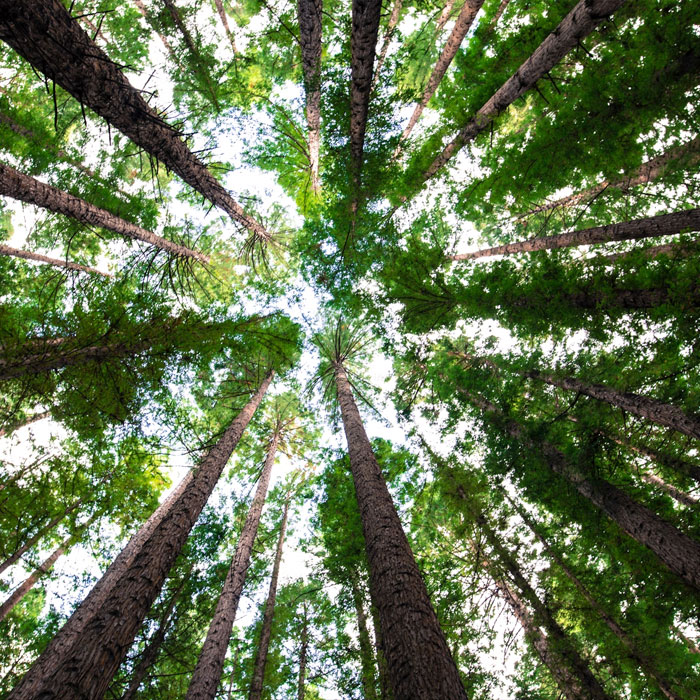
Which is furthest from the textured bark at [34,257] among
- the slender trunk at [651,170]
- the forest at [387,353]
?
the slender trunk at [651,170]

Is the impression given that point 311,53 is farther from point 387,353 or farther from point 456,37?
point 387,353

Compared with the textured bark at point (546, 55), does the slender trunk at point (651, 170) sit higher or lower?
higher

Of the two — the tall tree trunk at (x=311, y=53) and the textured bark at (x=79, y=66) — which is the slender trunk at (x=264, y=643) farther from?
the tall tree trunk at (x=311, y=53)

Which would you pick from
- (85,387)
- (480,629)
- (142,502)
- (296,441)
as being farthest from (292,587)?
(85,387)

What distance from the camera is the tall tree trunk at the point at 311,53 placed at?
221 inches

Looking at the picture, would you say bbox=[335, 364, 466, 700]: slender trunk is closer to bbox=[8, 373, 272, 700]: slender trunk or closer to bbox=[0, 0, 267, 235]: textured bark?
bbox=[8, 373, 272, 700]: slender trunk

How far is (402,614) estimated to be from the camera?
318 centimetres

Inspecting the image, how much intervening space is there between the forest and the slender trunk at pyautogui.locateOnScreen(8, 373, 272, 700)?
0.11 ft

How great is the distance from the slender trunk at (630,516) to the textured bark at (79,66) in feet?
30.1

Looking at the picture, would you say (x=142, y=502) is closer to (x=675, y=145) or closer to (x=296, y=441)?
(x=296, y=441)

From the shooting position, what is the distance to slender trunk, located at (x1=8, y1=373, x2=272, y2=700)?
315 centimetres

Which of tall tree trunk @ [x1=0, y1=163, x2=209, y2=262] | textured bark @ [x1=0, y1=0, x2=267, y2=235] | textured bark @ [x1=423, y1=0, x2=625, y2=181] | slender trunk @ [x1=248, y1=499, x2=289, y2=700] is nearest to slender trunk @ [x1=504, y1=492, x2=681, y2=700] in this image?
slender trunk @ [x1=248, y1=499, x2=289, y2=700]

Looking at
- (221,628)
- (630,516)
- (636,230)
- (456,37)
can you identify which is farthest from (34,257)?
(630,516)

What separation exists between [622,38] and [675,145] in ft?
10.7
